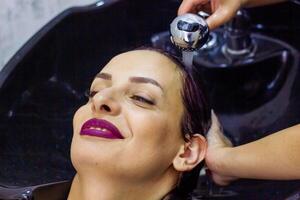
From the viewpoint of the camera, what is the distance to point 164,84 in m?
1.15

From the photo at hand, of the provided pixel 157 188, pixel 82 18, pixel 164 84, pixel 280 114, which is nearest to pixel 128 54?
pixel 164 84

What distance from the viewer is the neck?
1.11 metres

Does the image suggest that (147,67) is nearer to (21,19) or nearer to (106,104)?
(106,104)

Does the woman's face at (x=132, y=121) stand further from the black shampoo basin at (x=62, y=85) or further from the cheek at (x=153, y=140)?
the black shampoo basin at (x=62, y=85)

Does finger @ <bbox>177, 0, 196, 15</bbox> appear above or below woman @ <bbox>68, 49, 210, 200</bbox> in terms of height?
above

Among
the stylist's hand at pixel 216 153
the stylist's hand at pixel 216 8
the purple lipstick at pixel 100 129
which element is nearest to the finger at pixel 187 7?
the stylist's hand at pixel 216 8

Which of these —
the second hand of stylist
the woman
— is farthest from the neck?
the second hand of stylist

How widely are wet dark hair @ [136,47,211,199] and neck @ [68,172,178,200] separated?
0.02 m

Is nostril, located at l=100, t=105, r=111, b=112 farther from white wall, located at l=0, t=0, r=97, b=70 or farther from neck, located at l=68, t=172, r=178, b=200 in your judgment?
white wall, located at l=0, t=0, r=97, b=70

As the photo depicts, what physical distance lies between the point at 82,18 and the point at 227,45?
0.38 metres

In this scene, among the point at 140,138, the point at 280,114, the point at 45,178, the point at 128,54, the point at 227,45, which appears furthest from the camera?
the point at 227,45

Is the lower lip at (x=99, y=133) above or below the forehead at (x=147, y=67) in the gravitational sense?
below

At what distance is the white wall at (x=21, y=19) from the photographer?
1.67 m

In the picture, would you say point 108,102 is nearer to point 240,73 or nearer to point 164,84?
point 164,84
